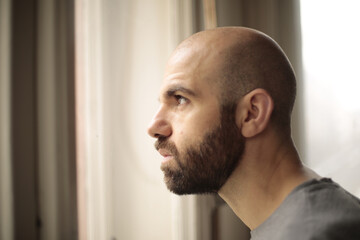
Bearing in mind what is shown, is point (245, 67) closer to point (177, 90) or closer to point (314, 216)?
point (177, 90)

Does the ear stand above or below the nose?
above

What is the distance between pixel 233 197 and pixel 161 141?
251 millimetres

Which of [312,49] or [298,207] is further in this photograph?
[312,49]

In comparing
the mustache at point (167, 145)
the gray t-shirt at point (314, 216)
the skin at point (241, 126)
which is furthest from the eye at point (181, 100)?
the gray t-shirt at point (314, 216)

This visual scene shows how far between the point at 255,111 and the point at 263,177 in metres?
0.17

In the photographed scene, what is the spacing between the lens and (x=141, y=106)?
54.1 inches

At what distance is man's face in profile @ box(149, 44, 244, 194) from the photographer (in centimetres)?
83

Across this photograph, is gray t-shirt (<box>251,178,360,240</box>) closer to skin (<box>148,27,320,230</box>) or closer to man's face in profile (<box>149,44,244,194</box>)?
skin (<box>148,27,320,230</box>)

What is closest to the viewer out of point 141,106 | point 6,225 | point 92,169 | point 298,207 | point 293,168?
point 298,207

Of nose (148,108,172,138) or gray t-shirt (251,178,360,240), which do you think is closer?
gray t-shirt (251,178,360,240)

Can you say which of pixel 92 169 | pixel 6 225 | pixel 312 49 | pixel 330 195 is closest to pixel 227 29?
pixel 330 195

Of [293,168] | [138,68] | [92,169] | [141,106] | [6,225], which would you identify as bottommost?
[6,225]

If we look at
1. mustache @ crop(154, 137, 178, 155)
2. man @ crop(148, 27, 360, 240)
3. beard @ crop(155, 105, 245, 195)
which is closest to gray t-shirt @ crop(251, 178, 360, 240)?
man @ crop(148, 27, 360, 240)

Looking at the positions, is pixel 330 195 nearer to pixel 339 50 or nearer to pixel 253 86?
pixel 253 86
